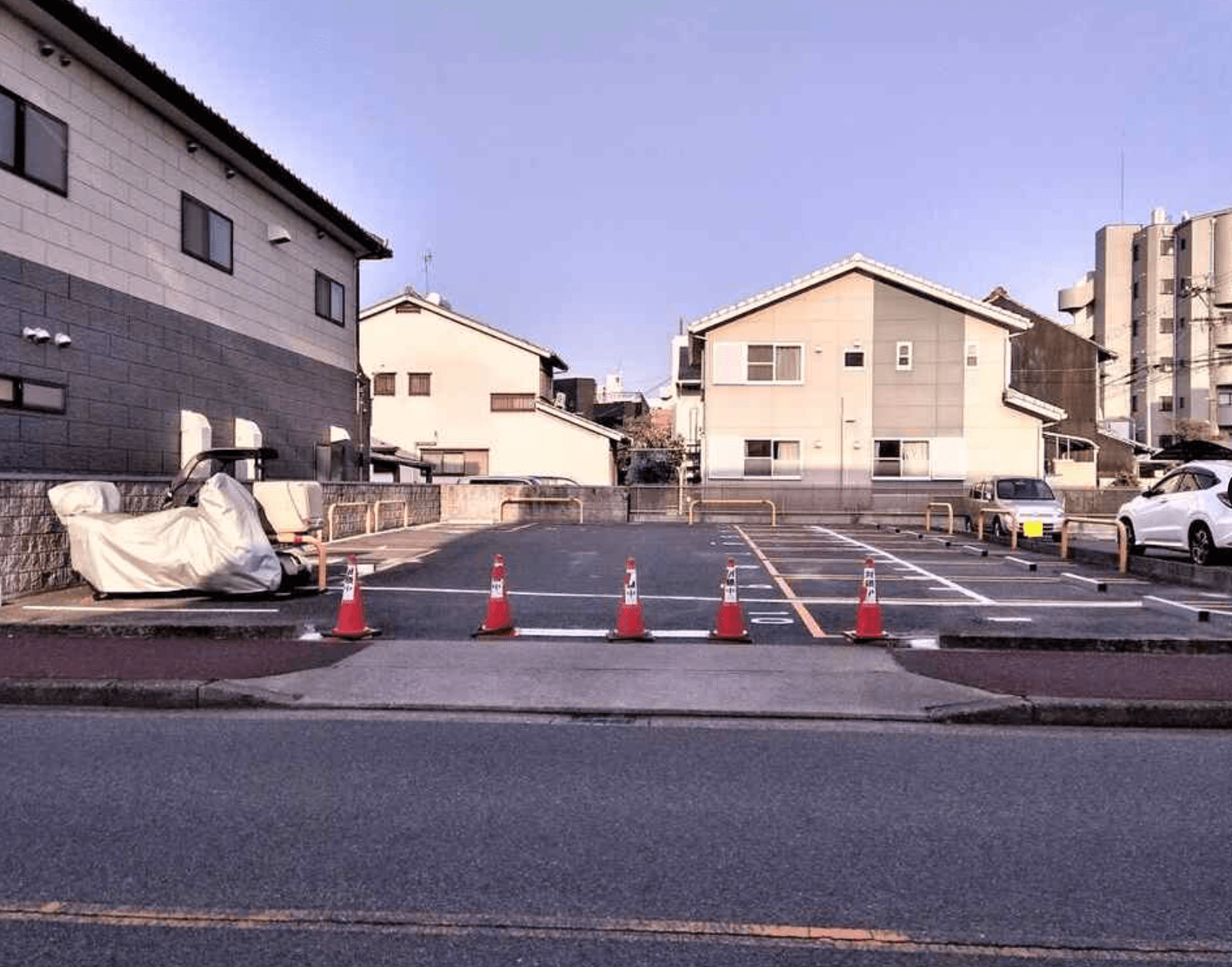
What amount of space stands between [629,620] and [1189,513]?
1069 cm

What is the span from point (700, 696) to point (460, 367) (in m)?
32.4

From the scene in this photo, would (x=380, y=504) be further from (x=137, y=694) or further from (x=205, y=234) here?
(x=137, y=694)

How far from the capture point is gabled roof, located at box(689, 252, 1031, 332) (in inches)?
1213

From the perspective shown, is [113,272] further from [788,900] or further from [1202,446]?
[1202,446]

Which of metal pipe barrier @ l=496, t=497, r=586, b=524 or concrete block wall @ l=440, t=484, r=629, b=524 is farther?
metal pipe barrier @ l=496, t=497, r=586, b=524

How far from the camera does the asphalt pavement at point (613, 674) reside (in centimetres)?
662

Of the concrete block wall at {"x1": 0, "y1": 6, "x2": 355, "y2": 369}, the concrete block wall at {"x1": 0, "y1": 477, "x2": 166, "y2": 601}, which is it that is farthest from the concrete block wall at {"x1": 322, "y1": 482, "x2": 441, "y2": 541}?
the concrete block wall at {"x1": 0, "y1": 477, "x2": 166, "y2": 601}

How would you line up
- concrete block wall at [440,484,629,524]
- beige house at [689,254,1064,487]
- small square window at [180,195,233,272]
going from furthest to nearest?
beige house at [689,254,1064,487]
concrete block wall at [440,484,629,524]
small square window at [180,195,233,272]

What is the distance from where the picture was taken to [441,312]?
1489 inches

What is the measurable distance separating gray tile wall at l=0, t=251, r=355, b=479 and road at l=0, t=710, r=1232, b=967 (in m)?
7.12

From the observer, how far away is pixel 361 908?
3.53 metres

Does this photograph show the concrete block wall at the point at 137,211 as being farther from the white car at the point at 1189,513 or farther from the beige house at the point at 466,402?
the beige house at the point at 466,402

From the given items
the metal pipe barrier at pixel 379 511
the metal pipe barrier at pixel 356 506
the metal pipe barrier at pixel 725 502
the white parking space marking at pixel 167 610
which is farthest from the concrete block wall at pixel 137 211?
the metal pipe barrier at pixel 725 502

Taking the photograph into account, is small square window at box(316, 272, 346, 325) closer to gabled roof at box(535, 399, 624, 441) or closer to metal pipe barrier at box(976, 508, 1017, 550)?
gabled roof at box(535, 399, 624, 441)
